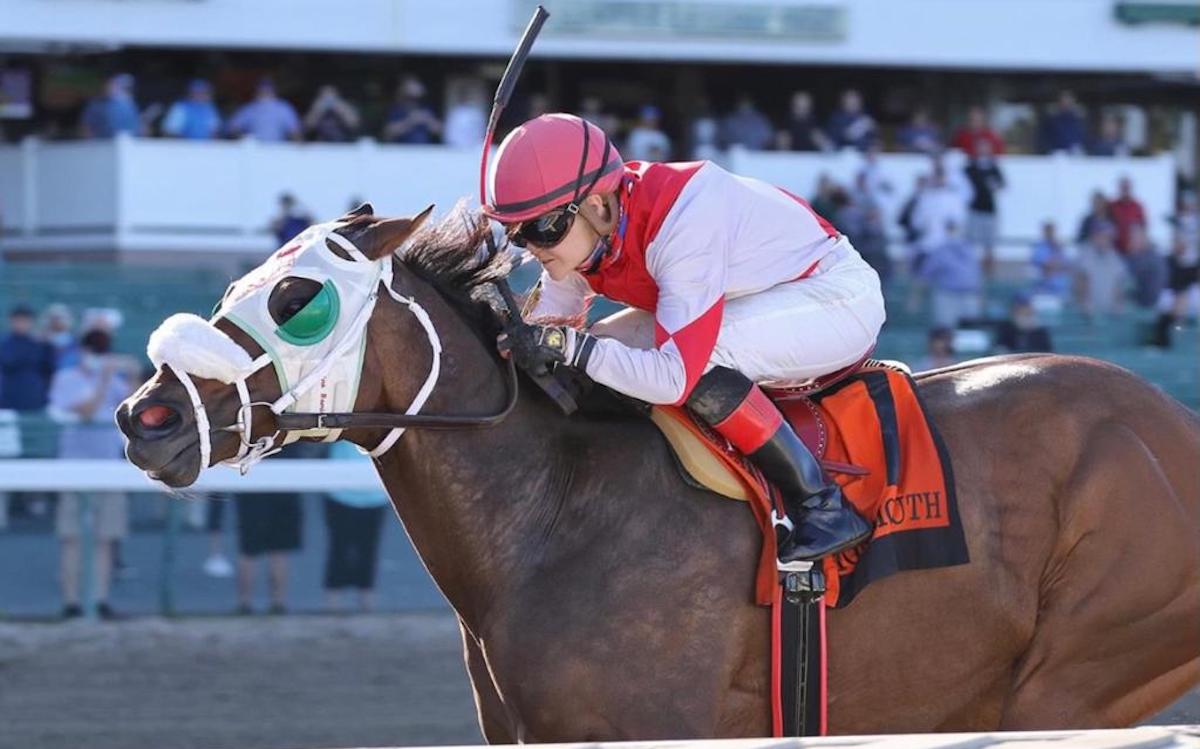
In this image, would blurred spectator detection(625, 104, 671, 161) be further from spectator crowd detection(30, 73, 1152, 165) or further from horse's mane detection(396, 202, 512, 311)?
horse's mane detection(396, 202, 512, 311)

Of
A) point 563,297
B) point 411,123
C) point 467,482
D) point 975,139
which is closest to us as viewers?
point 467,482

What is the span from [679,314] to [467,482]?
0.63m

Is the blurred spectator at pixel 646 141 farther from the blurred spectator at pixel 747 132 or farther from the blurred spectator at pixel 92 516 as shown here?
the blurred spectator at pixel 92 516

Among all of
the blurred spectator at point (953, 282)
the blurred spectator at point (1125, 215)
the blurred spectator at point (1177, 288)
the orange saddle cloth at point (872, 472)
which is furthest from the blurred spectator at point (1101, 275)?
the orange saddle cloth at point (872, 472)

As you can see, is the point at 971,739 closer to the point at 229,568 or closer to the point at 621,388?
the point at 621,388

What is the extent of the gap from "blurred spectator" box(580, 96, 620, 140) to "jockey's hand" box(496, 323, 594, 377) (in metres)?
10.6

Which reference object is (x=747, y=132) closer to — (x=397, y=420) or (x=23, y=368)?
(x=23, y=368)

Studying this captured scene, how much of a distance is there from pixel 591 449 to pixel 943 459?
0.82 metres

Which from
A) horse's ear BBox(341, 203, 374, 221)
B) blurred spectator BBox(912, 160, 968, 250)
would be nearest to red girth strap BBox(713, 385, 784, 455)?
horse's ear BBox(341, 203, 374, 221)

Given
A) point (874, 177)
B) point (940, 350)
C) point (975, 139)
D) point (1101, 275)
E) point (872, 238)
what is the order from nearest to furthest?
point (940, 350), point (872, 238), point (1101, 275), point (874, 177), point (975, 139)

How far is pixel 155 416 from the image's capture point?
3.79 metres

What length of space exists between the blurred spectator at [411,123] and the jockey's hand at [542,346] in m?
10.9

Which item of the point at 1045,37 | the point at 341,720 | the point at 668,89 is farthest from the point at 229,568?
the point at 1045,37

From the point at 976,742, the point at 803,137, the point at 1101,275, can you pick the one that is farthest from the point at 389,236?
the point at 803,137
